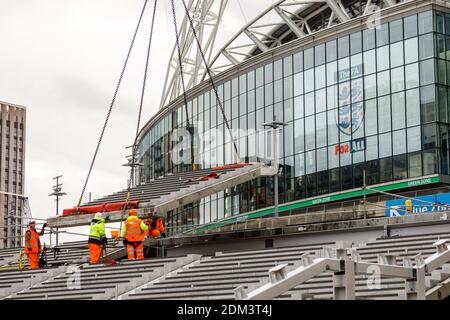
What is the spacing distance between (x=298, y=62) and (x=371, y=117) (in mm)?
8210


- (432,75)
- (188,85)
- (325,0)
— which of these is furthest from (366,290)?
(188,85)

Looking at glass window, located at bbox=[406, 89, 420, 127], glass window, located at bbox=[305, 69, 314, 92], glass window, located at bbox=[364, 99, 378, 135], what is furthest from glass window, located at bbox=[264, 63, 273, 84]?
glass window, located at bbox=[406, 89, 420, 127]

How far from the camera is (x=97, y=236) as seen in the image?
3158 cm

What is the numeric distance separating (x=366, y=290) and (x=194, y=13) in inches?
2242

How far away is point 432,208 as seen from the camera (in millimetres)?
35156

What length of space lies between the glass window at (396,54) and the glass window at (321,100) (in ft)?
18.6

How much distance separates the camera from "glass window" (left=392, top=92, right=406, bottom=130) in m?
52.6

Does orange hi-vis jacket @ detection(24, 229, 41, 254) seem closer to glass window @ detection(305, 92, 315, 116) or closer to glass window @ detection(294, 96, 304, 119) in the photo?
glass window @ detection(305, 92, 315, 116)

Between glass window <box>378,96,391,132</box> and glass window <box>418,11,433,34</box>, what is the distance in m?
4.46

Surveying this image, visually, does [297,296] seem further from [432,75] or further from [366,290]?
[432,75]

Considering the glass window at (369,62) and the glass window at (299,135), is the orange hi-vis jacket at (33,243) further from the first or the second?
the glass window at (299,135)

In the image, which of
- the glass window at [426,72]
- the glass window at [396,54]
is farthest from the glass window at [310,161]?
the glass window at [426,72]
